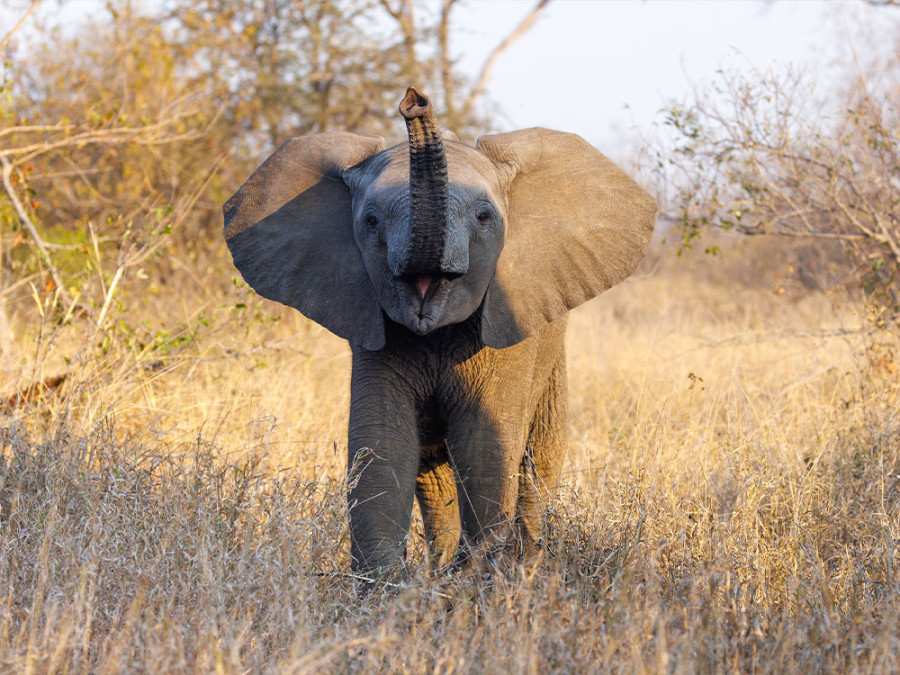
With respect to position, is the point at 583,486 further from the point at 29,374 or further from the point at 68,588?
the point at 29,374

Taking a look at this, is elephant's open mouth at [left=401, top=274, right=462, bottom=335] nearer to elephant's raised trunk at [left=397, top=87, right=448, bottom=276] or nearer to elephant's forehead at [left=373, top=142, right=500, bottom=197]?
elephant's raised trunk at [left=397, top=87, right=448, bottom=276]

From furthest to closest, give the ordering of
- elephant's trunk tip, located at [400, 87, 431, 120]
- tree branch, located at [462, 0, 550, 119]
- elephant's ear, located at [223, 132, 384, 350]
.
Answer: tree branch, located at [462, 0, 550, 119] → elephant's ear, located at [223, 132, 384, 350] → elephant's trunk tip, located at [400, 87, 431, 120]

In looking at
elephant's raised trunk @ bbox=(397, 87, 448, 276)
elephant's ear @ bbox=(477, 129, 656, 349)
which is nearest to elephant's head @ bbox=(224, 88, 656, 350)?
elephant's ear @ bbox=(477, 129, 656, 349)

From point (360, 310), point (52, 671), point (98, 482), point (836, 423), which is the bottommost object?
point (52, 671)

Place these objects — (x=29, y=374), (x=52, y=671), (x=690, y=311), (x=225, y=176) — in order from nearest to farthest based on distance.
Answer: (x=52, y=671) < (x=29, y=374) < (x=225, y=176) < (x=690, y=311)

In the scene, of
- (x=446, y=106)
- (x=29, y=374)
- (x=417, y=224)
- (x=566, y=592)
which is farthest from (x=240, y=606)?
(x=446, y=106)

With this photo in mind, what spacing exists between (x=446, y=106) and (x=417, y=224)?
12.2 meters

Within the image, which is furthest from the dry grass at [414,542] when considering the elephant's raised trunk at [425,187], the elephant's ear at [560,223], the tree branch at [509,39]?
the tree branch at [509,39]

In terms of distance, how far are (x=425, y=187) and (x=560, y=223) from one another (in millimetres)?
1242

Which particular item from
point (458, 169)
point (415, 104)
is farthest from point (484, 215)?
point (415, 104)

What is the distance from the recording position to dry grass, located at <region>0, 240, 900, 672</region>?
10.0ft

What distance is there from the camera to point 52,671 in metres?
2.78

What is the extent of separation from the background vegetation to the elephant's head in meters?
0.78

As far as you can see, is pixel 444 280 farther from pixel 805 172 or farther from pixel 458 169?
pixel 805 172
